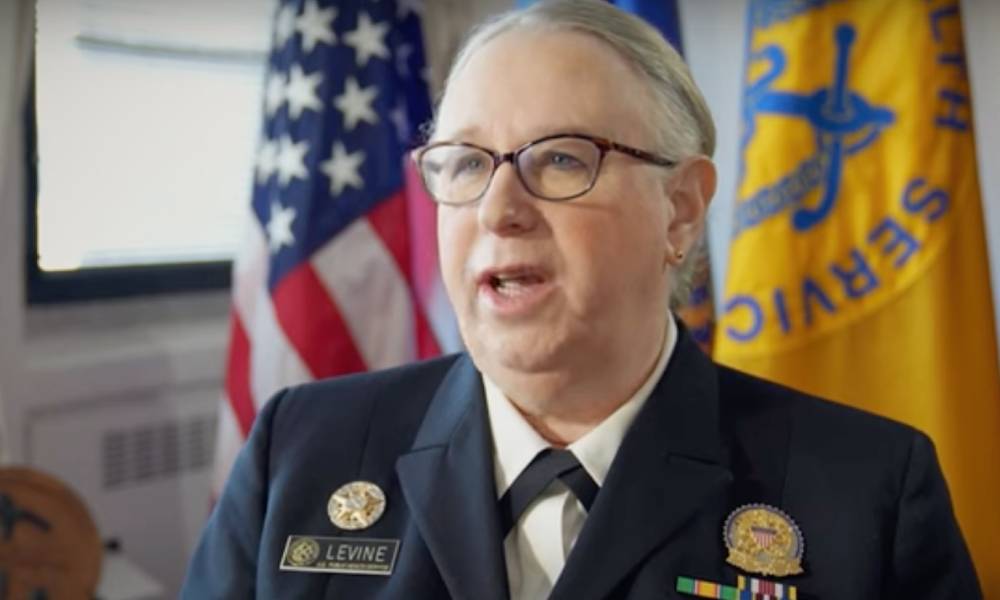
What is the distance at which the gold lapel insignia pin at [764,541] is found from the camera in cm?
100

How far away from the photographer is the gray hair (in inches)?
40.4

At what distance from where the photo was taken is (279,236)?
6.69 ft

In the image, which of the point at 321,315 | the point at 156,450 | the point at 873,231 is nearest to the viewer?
the point at 873,231

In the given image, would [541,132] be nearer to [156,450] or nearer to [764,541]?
[764,541]

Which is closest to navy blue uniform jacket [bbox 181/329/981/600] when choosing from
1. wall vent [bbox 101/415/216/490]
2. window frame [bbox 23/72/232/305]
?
wall vent [bbox 101/415/216/490]

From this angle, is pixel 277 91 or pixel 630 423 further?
pixel 277 91

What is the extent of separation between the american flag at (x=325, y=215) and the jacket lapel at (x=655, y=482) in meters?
1.06

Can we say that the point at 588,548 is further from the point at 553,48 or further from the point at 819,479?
the point at 553,48

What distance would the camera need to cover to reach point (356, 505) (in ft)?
3.64

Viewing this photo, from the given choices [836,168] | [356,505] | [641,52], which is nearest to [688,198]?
[641,52]

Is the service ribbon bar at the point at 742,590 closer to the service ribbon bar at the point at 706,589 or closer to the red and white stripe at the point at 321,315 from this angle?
the service ribbon bar at the point at 706,589

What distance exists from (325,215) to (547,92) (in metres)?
1.13

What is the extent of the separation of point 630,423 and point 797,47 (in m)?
0.89

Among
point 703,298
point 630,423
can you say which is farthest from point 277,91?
point 630,423
